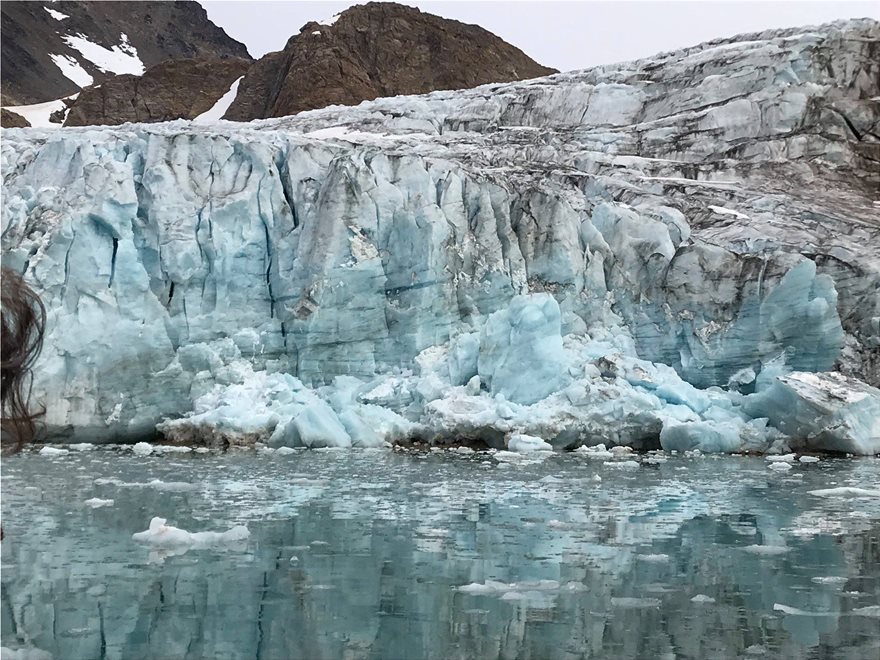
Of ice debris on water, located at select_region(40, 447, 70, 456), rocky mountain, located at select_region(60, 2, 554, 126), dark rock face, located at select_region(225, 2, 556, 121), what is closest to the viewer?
ice debris on water, located at select_region(40, 447, 70, 456)

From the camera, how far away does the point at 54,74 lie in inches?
2416

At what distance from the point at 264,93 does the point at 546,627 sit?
1355 inches

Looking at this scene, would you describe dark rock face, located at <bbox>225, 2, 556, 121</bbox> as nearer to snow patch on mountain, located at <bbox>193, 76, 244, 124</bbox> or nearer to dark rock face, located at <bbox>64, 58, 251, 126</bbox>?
snow patch on mountain, located at <bbox>193, 76, 244, 124</bbox>

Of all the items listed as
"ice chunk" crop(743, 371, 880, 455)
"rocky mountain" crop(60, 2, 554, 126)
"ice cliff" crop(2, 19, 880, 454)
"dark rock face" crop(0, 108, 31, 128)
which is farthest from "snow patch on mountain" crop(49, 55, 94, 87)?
"ice chunk" crop(743, 371, 880, 455)

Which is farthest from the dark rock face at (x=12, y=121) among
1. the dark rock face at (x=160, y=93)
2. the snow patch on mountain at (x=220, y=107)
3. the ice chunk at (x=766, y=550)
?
the ice chunk at (x=766, y=550)

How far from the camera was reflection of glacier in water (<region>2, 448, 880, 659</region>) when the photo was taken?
3.67m

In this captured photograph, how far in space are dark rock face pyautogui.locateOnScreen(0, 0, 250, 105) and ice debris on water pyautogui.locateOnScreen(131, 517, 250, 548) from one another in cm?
5280

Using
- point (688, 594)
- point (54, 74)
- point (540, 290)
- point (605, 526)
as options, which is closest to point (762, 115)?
point (540, 290)

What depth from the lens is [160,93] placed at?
130 ft

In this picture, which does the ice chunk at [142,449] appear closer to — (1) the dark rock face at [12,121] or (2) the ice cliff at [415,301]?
(2) the ice cliff at [415,301]

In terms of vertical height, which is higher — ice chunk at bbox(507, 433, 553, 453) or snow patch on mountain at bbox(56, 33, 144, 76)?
snow patch on mountain at bbox(56, 33, 144, 76)

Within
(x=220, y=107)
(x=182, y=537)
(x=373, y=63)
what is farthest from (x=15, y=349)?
(x=220, y=107)

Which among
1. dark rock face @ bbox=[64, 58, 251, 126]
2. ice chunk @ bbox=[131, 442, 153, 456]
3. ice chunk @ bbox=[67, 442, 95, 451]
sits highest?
dark rock face @ bbox=[64, 58, 251, 126]

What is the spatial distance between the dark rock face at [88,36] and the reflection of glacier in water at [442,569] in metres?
51.7
